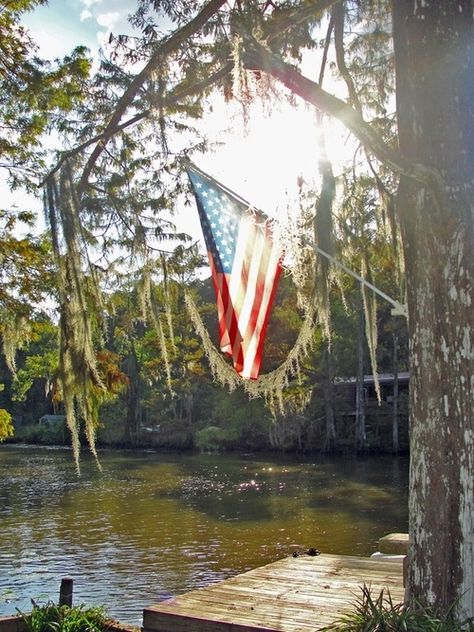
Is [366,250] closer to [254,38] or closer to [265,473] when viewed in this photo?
[254,38]

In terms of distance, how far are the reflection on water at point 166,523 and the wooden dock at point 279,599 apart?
169 inches

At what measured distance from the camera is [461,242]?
4203 millimetres

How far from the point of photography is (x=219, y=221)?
630 centimetres

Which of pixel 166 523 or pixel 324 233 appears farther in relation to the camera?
pixel 166 523

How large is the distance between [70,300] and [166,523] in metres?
13.0

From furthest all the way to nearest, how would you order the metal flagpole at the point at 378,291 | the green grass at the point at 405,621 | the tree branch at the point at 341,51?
the tree branch at the point at 341,51, the metal flagpole at the point at 378,291, the green grass at the point at 405,621

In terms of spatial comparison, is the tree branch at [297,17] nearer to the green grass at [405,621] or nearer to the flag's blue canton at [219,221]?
the flag's blue canton at [219,221]

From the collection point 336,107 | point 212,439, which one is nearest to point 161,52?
point 336,107

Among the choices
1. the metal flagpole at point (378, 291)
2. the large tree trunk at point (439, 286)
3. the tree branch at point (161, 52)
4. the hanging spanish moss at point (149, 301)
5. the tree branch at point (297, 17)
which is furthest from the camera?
the hanging spanish moss at point (149, 301)

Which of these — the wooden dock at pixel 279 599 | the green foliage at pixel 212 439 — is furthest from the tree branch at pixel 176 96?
the green foliage at pixel 212 439

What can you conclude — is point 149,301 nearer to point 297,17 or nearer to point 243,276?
point 243,276

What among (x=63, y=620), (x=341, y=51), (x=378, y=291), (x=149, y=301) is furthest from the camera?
(x=149, y=301)

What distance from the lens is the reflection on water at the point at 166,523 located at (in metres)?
12.6

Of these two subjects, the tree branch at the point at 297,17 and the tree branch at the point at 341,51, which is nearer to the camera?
the tree branch at the point at 297,17
